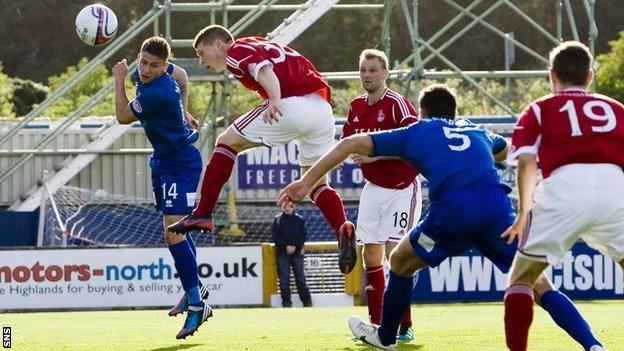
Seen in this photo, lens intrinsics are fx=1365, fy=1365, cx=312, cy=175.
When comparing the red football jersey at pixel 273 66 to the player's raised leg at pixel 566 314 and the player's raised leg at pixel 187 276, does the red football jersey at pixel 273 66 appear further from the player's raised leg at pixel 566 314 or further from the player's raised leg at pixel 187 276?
the player's raised leg at pixel 566 314

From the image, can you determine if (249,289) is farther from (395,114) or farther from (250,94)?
(250,94)

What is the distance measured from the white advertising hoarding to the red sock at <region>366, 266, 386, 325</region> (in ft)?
32.8

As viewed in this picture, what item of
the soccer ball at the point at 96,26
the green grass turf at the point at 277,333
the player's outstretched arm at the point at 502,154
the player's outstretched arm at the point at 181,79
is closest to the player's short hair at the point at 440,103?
the player's outstretched arm at the point at 502,154

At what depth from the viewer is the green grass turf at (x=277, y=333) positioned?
32.6 feet

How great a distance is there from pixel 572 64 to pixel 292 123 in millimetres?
3473

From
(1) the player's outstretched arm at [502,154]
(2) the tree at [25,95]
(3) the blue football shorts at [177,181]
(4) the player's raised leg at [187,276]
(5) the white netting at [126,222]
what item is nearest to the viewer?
(1) the player's outstretched arm at [502,154]

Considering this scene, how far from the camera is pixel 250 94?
127 ft

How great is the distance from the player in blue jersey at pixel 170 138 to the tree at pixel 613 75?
2852 centimetres

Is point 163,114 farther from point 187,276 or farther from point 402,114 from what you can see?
point 402,114

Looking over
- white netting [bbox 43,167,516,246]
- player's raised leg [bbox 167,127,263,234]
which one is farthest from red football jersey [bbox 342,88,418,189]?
white netting [bbox 43,167,516,246]

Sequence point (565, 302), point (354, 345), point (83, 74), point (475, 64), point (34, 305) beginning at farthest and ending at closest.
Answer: point (475, 64), point (83, 74), point (34, 305), point (354, 345), point (565, 302)

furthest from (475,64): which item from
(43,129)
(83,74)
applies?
(83,74)

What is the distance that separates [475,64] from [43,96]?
1763cm

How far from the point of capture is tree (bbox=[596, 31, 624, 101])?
3909 cm
